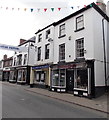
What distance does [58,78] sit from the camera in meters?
15.8

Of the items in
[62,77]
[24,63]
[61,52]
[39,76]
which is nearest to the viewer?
[62,77]

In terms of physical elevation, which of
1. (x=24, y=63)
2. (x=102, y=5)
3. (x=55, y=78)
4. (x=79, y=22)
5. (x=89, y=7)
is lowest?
(x=55, y=78)

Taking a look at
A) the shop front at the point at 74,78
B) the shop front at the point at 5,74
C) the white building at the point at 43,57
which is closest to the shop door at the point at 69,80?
the shop front at the point at 74,78

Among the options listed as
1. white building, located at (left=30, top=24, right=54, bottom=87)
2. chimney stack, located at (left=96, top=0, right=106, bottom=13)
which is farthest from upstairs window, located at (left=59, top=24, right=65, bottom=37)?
chimney stack, located at (left=96, top=0, right=106, bottom=13)

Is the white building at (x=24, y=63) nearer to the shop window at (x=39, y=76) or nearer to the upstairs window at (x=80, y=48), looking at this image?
the shop window at (x=39, y=76)

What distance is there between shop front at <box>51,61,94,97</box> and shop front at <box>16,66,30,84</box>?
10596 mm

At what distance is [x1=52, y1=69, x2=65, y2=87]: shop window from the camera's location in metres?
15.4

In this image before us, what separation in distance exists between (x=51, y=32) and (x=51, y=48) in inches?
94.0

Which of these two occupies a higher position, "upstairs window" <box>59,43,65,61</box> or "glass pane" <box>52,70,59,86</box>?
"upstairs window" <box>59,43,65,61</box>

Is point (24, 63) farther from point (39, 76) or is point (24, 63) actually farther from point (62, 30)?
point (62, 30)

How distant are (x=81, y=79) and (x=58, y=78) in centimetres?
Result: 371

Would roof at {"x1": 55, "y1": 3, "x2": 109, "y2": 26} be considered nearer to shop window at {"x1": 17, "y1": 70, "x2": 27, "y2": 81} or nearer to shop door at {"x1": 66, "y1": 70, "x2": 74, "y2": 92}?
shop door at {"x1": 66, "y1": 70, "x2": 74, "y2": 92}

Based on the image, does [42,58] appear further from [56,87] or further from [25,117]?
[25,117]

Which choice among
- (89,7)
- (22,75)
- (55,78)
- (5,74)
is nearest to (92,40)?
(89,7)
